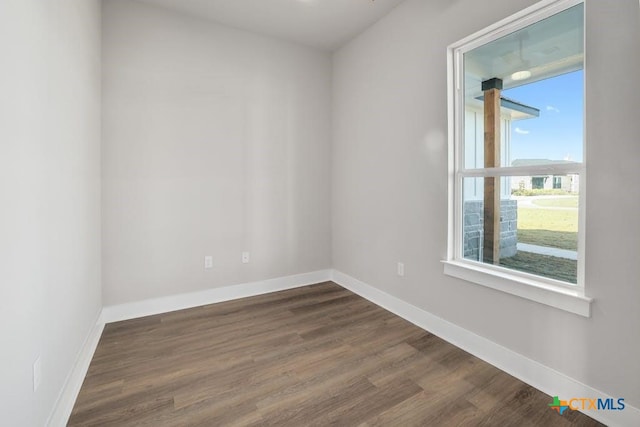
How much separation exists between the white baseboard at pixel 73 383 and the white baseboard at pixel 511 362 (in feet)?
8.04

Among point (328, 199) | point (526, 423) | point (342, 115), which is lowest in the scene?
point (526, 423)

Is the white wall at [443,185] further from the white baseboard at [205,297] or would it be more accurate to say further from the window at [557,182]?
the white baseboard at [205,297]

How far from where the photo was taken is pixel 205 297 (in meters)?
3.11

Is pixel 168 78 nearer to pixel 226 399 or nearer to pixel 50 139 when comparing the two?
pixel 50 139

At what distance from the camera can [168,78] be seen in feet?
9.41

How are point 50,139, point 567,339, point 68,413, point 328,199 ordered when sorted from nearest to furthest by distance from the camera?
point 50,139
point 68,413
point 567,339
point 328,199

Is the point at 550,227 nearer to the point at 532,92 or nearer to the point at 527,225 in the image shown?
the point at 527,225

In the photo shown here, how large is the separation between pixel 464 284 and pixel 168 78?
322cm

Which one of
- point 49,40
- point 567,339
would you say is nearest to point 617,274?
point 567,339

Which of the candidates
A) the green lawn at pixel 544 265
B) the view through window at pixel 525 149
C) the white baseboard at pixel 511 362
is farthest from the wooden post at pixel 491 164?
the white baseboard at pixel 511 362

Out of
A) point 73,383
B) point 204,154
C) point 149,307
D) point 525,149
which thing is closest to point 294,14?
point 204,154

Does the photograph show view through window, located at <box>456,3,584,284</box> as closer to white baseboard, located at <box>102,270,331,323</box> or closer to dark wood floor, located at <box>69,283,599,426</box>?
dark wood floor, located at <box>69,283,599,426</box>

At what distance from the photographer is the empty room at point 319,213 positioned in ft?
4.86

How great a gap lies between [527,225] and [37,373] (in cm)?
282
